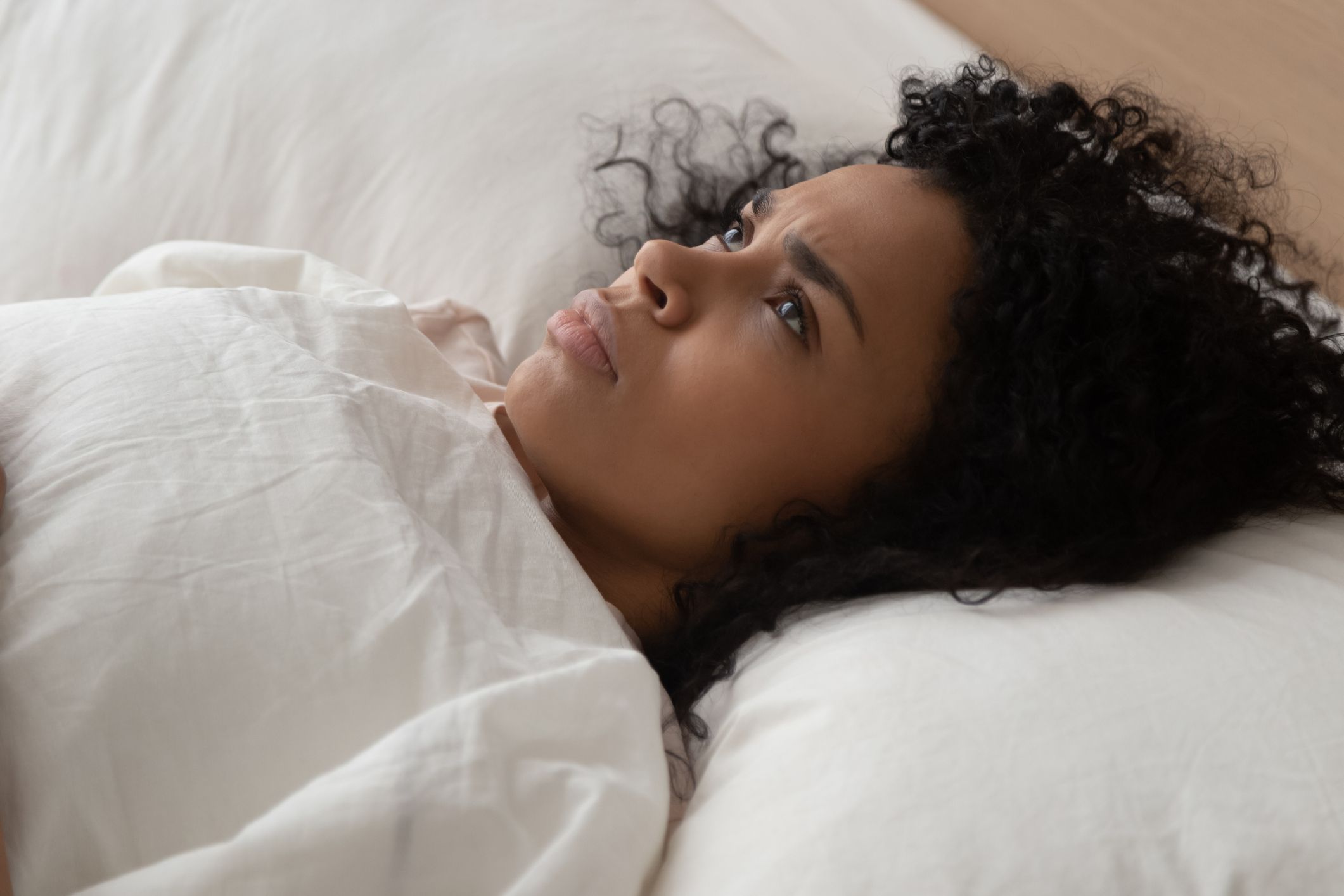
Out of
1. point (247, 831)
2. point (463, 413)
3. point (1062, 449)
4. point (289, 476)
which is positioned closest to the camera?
point (247, 831)

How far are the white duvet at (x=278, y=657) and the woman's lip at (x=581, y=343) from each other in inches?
7.2

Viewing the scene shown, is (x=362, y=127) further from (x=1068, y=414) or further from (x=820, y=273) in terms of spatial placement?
(x=1068, y=414)

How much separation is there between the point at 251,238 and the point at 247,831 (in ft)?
3.05

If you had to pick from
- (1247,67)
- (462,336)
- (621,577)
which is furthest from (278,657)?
(1247,67)

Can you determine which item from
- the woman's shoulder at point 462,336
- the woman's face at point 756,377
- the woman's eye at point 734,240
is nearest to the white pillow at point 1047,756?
the woman's face at point 756,377

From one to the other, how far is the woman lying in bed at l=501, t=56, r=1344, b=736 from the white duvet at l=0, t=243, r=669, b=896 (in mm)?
158

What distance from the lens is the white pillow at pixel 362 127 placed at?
1297mm

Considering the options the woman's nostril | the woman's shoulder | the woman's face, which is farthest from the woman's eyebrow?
the woman's shoulder

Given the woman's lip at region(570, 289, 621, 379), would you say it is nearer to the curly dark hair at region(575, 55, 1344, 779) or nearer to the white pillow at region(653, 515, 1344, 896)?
the curly dark hair at region(575, 55, 1344, 779)

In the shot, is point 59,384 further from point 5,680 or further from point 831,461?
point 831,461

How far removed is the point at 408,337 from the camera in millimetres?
1001

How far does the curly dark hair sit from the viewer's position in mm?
846

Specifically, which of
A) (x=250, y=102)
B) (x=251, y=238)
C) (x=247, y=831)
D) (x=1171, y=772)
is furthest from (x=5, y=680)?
(x=250, y=102)

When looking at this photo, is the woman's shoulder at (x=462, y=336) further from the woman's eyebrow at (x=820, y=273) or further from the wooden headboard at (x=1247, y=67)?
the wooden headboard at (x=1247, y=67)
